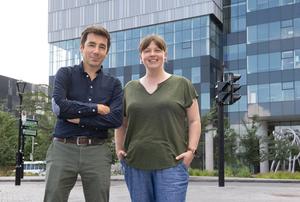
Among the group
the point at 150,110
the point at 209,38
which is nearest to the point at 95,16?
the point at 209,38

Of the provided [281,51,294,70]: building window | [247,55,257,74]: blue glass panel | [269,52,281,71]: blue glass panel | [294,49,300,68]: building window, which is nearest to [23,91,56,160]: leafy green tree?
[247,55,257,74]: blue glass panel

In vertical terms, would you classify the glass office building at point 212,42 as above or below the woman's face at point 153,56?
above

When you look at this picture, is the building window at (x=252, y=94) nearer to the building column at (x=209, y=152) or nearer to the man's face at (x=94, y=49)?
the building column at (x=209, y=152)

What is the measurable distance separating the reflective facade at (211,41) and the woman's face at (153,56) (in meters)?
44.5

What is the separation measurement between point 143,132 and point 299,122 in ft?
158

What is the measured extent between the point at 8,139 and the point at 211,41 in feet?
84.6

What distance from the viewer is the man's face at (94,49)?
3863 mm

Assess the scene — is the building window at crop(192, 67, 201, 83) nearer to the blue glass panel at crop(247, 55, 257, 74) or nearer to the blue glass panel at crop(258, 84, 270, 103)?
the blue glass panel at crop(247, 55, 257, 74)

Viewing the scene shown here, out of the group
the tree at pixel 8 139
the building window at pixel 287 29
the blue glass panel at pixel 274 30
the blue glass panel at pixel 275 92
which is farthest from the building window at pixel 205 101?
the tree at pixel 8 139

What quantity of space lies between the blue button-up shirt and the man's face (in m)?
0.10

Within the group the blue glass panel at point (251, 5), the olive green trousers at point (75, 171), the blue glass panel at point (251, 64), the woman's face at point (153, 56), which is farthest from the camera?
the blue glass panel at point (251, 5)

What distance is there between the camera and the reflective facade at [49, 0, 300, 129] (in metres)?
48.2

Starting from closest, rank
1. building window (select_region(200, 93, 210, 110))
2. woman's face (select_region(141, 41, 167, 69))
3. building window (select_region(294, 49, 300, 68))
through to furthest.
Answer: woman's face (select_region(141, 41, 167, 69)) < building window (select_region(294, 49, 300, 68)) < building window (select_region(200, 93, 210, 110))

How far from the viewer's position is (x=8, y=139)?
126 feet
